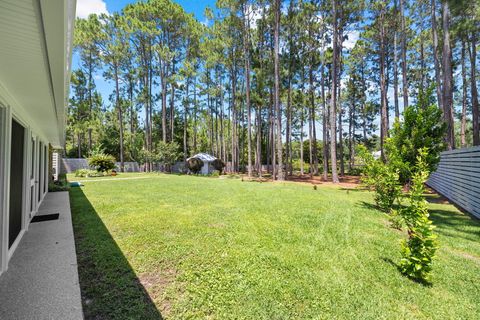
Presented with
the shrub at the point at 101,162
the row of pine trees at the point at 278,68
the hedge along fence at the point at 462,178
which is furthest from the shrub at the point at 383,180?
the shrub at the point at 101,162

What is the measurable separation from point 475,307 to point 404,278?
0.61 meters

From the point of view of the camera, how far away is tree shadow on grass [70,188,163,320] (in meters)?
2.01

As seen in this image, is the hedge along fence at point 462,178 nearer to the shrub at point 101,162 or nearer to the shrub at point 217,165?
the shrub at point 217,165

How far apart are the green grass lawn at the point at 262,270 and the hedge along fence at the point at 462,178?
1.63 meters

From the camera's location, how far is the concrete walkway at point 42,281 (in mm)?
1983

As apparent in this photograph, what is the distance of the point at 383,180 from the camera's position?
5.78 metres

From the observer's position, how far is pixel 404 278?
2725 mm

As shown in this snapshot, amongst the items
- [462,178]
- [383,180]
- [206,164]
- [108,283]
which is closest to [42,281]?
[108,283]

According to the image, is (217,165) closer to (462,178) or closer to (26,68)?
(462,178)

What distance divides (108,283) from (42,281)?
766 millimetres

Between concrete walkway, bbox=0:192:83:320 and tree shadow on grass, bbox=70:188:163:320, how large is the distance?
0.30 ft

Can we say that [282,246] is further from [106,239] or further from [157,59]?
[157,59]

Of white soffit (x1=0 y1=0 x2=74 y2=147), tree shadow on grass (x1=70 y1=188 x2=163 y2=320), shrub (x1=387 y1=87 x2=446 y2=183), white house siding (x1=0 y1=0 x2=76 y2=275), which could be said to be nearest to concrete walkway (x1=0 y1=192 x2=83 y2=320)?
tree shadow on grass (x1=70 y1=188 x2=163 y2=320)

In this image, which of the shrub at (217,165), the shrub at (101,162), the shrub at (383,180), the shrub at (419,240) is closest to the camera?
the shrub at (419,240)
